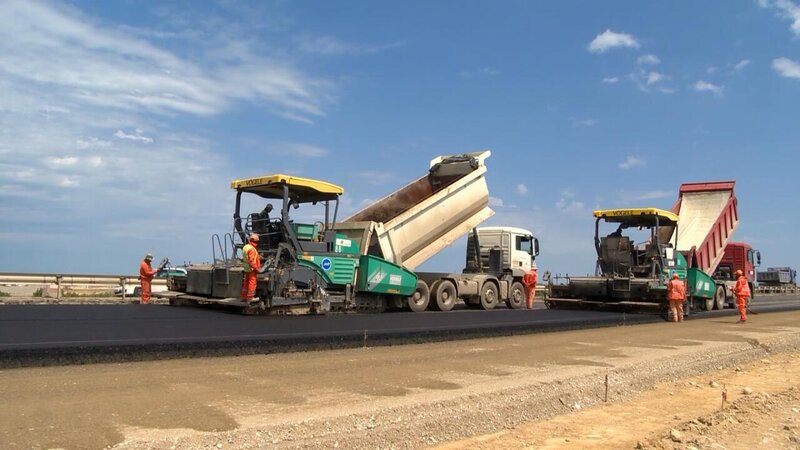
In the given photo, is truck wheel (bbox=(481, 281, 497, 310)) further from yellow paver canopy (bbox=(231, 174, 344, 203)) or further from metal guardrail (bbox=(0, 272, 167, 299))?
metal guardrail (bbox=(0, 272, 167, 299))

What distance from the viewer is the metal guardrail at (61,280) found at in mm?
16172

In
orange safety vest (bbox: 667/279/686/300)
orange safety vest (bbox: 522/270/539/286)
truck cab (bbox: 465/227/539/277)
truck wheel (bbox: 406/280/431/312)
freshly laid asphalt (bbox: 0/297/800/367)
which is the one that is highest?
truck cab (bbox: 465/227/539/277)

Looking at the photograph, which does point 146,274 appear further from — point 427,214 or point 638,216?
point 638,216

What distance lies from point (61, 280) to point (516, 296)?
12.3 meters

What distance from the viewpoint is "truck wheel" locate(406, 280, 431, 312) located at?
14.8 meters

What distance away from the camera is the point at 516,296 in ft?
59.5

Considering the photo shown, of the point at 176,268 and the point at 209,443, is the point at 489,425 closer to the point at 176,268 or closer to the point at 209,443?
the point at 209,443

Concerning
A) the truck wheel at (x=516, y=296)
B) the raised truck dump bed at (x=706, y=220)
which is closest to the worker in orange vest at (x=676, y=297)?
the raised truck dump bed at (x=706, y=220)

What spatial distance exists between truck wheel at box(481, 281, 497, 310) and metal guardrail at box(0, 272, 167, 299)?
944 cm

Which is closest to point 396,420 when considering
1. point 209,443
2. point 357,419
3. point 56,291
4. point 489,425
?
point 357,419

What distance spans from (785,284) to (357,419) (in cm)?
5209

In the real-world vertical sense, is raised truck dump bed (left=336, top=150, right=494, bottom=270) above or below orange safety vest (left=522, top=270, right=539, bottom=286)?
above

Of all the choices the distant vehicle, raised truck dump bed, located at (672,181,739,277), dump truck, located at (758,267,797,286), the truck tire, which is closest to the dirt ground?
the distant vehicle

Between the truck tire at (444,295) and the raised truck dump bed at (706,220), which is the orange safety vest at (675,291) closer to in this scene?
the raised truck dump bed at (706,220)
